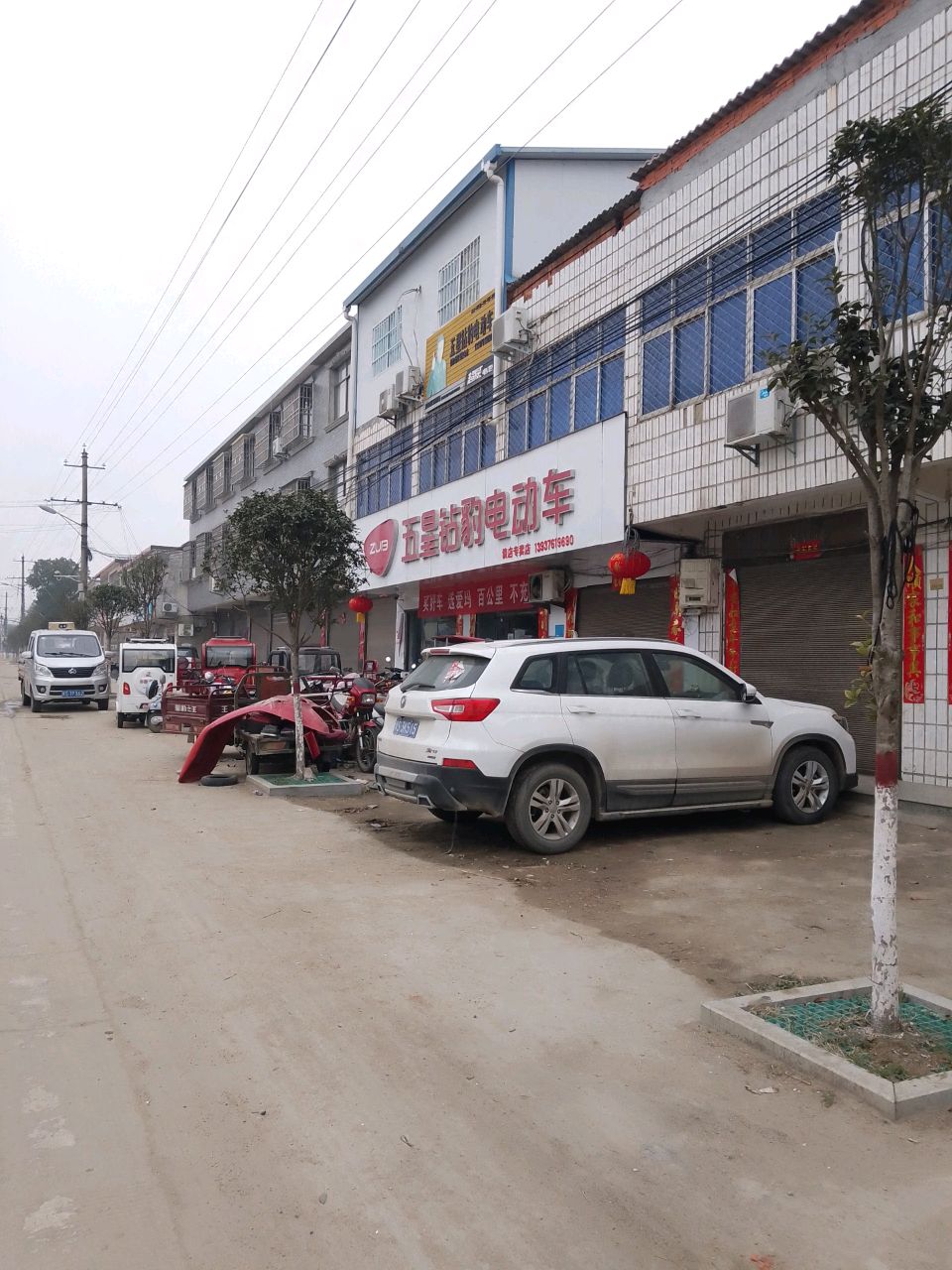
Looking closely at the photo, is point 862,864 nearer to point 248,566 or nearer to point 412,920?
point 412,920

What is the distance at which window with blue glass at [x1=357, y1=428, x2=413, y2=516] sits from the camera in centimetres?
2216

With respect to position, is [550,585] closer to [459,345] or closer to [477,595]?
[477,595]

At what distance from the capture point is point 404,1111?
3609 millimetres

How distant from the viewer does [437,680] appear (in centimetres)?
829

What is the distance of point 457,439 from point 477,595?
3235mm

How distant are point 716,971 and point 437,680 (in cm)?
375

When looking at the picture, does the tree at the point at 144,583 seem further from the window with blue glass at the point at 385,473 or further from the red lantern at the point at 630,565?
the red lantern at the point at 630,565

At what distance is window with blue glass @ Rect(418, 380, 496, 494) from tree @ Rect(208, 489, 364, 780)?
5.54 meters

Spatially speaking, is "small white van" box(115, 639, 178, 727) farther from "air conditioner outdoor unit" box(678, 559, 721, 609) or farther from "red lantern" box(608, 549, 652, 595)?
"air conditioner outdoor unit" box(678, 559, 721, 609)


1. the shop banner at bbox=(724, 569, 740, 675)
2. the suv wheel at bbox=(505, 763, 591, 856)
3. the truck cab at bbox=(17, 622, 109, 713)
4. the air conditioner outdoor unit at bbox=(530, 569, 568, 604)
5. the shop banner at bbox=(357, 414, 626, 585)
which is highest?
the shop banner at bbox=(357, 414, 626, 585)

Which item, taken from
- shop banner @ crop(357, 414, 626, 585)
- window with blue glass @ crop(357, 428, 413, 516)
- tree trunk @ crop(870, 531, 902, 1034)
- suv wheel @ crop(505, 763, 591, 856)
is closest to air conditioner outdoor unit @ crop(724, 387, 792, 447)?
shop banner @ crop(357, 414, 626, 585)

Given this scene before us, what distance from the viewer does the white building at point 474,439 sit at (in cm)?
1452

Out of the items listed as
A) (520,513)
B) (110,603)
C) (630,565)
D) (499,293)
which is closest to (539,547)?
(520,513)

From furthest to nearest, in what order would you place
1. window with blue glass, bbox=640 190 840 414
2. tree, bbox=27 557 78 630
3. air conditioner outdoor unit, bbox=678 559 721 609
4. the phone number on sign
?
tree, bbox=27 557 78 630
the phone number on sign
air conditioner outdoor unit, bbox=678 559 721 609
window with blue glass, bbox=640 190 840 414
